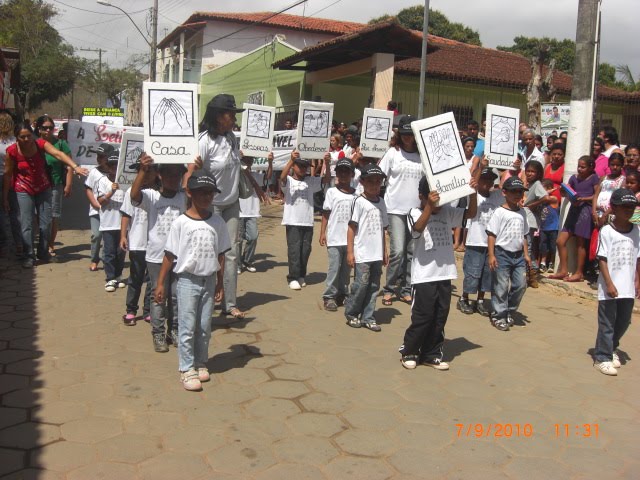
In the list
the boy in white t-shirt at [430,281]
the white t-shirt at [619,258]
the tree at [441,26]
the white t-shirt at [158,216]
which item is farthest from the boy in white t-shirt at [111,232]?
the tree at [441,26]

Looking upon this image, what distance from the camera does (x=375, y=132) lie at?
8906 millimetres

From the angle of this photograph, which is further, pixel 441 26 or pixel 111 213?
pixel 441 26

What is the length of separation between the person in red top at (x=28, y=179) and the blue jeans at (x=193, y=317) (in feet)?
14.7

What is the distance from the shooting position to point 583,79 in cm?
916

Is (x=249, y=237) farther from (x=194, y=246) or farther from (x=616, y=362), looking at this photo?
(x=616, y=362)

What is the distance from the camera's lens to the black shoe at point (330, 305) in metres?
7.18

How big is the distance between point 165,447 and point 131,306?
275 centimetres

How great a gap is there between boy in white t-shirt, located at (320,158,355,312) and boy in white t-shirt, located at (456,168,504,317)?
1.36m

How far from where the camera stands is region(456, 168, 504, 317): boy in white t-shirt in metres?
7.28

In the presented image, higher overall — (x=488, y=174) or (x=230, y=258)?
(x=488, y=174)

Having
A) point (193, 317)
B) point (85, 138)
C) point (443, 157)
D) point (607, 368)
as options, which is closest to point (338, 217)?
point (443, 157)

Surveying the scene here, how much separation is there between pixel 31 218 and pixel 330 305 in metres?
4.45

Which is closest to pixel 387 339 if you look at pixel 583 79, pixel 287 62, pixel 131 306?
pixel 131 306
